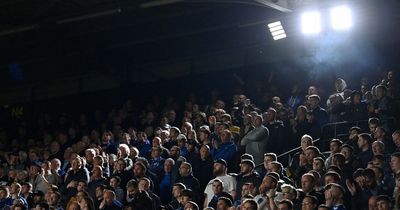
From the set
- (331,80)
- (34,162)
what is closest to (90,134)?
(34,162)

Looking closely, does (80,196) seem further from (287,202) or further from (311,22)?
(311,22)

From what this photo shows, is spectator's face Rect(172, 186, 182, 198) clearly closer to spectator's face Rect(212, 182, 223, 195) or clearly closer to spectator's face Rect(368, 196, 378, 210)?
spectator's face Rect(212, 182, 223, 195)

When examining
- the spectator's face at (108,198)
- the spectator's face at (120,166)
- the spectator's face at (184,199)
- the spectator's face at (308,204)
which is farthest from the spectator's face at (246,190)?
the spectator's face at (120,166)

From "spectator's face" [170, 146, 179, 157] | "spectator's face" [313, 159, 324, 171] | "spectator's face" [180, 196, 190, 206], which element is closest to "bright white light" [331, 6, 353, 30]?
"spectator's face" [170, 146, 179, 157]

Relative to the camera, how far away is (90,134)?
50.4ft

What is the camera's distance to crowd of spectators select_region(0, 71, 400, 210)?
8703mm

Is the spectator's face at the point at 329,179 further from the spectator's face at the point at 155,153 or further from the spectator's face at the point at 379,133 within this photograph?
the spectator's face at the point at 155,153

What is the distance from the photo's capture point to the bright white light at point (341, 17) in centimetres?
1493

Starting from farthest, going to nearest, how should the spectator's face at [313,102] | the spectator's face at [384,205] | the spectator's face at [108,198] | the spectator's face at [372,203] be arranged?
the spectator's face at [313,102], the spectator's face at [108,198], the spectator's face at [372,203], the spectator's face at [384,205]

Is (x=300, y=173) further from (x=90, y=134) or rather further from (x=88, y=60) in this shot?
(x=88, y=60)

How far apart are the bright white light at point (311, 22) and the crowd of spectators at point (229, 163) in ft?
4.94

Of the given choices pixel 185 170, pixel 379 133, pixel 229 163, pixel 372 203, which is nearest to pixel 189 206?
pixel 185 170

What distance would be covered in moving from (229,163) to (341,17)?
540 centimetres

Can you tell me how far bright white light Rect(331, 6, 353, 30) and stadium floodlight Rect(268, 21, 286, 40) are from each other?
7.41 ft
